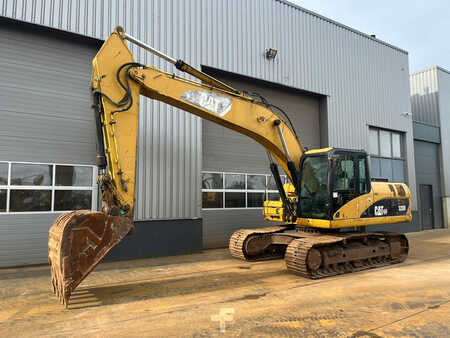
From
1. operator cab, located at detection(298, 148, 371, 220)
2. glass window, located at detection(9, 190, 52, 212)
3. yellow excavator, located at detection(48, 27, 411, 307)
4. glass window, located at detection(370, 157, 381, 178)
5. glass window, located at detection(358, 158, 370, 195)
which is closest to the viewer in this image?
yellow excavator, located at detection(48, 27, 411, 307)

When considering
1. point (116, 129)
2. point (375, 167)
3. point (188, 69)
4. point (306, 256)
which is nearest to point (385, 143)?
point (375, 167)

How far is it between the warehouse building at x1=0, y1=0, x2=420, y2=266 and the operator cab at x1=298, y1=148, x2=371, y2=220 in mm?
3775

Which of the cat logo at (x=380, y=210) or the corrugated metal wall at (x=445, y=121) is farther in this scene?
the corrugated metal wall at (x=445, y=121)

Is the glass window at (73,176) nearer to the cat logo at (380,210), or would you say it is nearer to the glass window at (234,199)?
the glass window at (234,199)

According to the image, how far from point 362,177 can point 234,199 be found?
508 cm

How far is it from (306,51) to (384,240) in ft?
28.0

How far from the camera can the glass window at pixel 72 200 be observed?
9219mm

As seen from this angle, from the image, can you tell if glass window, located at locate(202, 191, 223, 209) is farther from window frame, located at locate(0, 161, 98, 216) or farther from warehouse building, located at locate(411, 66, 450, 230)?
warehouse building, located at locate(411, 66, 450, 230)

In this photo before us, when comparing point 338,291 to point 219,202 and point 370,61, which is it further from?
point 370,61

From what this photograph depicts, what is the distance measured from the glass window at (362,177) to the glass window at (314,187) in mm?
1056

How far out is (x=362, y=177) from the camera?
27.8 ft

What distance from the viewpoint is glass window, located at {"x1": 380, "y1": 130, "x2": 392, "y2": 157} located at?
1680cm

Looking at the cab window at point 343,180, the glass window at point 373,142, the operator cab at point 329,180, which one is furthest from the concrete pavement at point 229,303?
the glass window at point 373,142

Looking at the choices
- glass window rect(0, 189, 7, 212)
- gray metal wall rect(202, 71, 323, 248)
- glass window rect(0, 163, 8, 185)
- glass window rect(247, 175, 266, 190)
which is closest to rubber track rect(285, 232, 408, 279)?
gray metal wall rect(202, 71, 323, 248)
